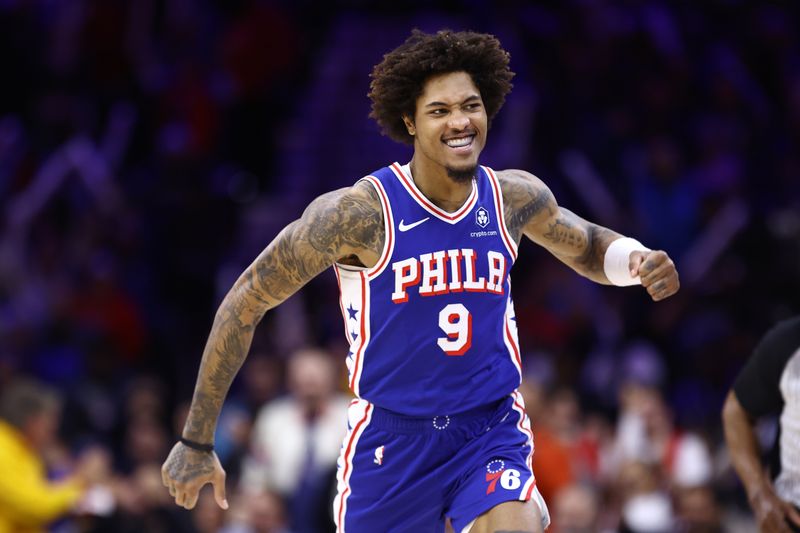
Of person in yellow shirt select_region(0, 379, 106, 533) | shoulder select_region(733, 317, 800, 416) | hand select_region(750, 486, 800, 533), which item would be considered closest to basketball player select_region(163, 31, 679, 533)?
shoulder select_region(733, 317, 800, 416)

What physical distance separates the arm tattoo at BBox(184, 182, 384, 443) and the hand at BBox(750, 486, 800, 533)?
2130mm

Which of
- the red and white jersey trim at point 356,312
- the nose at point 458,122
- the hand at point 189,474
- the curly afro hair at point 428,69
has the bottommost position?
the hand at point 189,474

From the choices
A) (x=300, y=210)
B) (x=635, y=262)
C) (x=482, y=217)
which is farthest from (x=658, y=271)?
(x=300, y=210)

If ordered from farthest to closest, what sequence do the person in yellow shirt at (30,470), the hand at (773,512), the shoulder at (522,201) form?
the person in yellow shirt at (30,470) < the hand at (773,512) < the shoulder at (522,201)

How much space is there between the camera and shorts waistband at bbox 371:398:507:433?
510cm

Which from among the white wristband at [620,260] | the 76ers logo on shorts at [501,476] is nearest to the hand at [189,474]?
the 76ers logo on shorts at [501,476]

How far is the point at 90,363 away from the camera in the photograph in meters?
11.0

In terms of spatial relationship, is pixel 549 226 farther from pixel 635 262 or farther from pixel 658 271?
pixel 658 271

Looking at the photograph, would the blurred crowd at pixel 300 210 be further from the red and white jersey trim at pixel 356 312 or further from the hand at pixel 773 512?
the red and white jersey trim at pixel 356 312

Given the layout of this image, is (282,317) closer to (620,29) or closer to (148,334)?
(148,334)

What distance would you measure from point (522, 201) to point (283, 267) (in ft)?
3.42

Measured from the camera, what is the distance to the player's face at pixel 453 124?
5148 mm

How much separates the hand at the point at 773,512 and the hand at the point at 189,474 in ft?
7.69

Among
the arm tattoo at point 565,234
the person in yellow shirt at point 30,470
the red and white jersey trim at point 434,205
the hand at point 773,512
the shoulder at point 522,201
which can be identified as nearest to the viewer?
the red and white jersey trim at point 434,205
